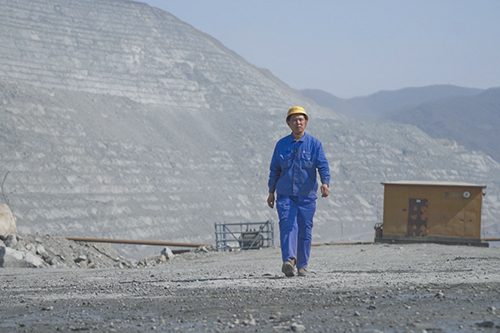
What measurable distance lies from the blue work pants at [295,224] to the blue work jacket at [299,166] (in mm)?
98

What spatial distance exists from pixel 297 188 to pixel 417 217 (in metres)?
9.60

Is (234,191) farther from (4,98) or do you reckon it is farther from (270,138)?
(4,98)

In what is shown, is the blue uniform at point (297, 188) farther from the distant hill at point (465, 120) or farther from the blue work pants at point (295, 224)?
the distant hill at point (465, 120)

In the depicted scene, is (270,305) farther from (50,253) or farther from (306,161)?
(50,253)

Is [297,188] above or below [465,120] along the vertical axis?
below

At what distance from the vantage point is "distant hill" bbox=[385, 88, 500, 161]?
92.3 metres

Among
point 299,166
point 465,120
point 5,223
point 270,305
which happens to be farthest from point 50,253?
point 465,120

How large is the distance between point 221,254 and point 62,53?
41658 millimetres

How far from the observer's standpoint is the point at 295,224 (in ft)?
23.8

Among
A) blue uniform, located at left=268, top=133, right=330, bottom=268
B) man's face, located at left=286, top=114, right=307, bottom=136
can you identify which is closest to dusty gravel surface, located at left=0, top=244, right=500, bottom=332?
blue uniform, located at left=268, top=133, right=330, bottom=268

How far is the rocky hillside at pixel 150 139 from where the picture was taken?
36125mm

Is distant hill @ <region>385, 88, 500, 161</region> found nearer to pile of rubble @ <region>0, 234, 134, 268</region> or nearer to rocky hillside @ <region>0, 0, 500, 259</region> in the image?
rocky hillside @ <region>0, 0, 500, 259</region>

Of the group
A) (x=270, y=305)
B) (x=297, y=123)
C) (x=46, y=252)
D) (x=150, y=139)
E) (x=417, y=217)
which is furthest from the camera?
(x=150, y=139)

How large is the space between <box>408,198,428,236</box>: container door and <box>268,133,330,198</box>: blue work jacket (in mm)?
9325
